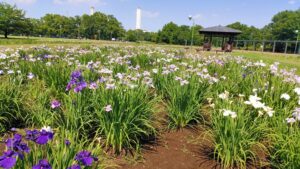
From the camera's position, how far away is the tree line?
81000mm

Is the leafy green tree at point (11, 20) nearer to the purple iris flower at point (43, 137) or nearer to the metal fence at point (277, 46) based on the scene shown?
the metal fence at point (277, 46)

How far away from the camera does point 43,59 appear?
22.8 feet

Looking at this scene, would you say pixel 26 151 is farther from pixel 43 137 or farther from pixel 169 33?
pixel 169 33

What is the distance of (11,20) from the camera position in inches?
2287

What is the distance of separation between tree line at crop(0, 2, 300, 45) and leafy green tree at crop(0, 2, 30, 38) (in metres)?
11.3

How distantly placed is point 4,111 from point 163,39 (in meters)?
82.2

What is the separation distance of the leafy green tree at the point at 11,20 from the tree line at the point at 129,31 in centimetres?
1134

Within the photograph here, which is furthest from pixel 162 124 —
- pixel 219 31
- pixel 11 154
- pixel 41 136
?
pixel 219 31

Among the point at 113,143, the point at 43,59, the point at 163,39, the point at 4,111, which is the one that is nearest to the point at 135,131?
the point at 113,143

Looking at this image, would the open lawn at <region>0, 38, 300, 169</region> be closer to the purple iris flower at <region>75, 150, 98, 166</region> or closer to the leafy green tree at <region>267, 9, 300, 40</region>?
the purple iris flower at <region>75, 150, 98, 166</region>

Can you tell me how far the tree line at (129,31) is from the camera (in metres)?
81.0

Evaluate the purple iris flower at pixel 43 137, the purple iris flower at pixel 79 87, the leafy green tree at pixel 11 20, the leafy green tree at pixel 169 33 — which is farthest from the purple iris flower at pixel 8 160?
the leafy green tree at pixel 169 33

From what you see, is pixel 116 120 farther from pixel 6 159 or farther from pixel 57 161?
pixel 6 159

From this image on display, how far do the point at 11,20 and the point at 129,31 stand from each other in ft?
167
